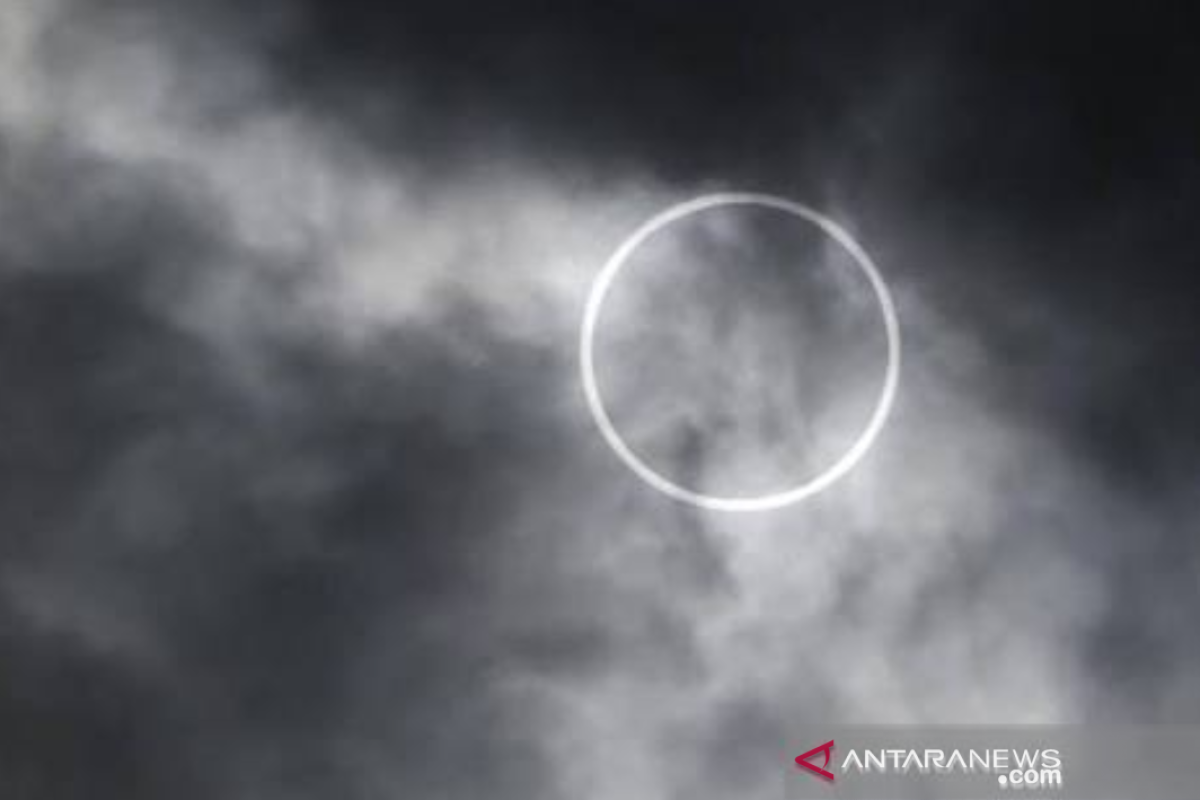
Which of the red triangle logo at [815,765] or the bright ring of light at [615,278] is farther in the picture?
the bright ring of light at [615,278]

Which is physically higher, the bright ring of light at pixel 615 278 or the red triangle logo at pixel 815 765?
the bright ring of light at pixel 615 278

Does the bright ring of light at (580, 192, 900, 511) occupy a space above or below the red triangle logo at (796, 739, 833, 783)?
above

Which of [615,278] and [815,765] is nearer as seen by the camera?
[815,765]

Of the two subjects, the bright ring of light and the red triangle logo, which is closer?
the red triangle logo

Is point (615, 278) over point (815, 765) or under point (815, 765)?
over

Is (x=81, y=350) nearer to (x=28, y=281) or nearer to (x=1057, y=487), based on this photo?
(x=28, y=281)
